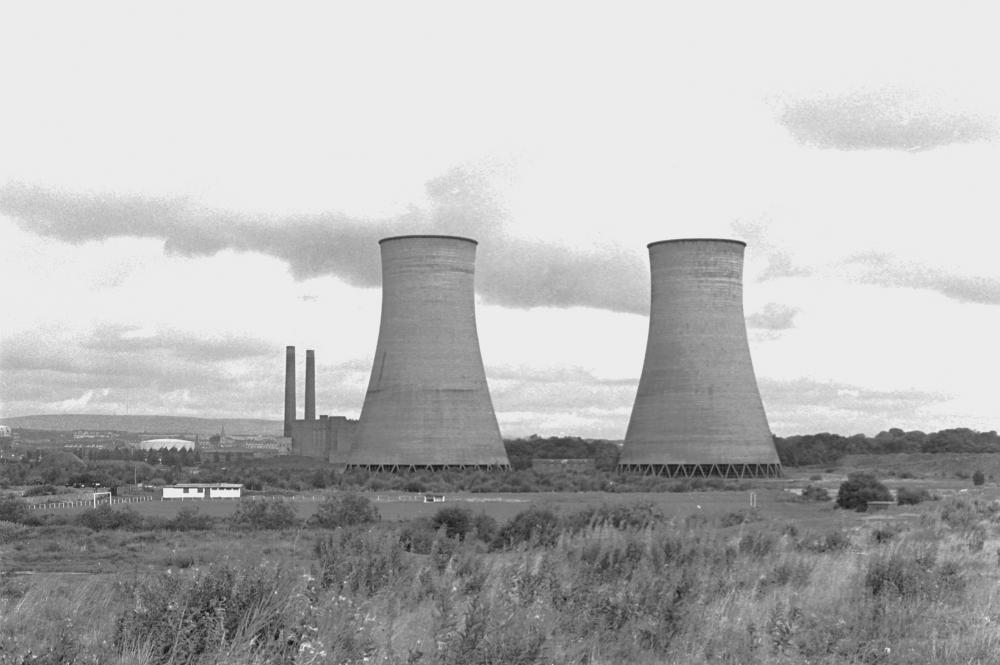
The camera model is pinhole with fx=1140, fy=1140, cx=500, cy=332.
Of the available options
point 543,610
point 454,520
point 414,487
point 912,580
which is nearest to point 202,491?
point 414,487

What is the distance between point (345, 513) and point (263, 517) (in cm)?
178

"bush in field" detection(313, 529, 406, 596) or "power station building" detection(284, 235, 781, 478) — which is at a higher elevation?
"power station building" detection(284, 235, 781, 478)

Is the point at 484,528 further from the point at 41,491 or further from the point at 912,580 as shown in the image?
the point at 41,491

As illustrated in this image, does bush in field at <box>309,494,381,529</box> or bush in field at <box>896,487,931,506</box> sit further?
bush in field at <box>896,487,931,506</box>

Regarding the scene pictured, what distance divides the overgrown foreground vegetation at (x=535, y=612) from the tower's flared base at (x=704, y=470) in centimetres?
3221

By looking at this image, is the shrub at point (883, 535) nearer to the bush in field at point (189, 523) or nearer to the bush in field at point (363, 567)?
the bush in field at point (363, 567)

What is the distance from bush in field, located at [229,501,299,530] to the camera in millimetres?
23688

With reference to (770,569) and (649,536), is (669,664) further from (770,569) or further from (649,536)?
(649,536)

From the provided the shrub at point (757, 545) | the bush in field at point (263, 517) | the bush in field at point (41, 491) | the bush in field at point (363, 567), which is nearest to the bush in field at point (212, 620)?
the bush in field at point (363, 567)

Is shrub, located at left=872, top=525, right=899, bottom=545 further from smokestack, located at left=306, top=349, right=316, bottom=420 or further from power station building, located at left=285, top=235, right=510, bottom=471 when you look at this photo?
smokestack, located at left=306, top=349, right=316, bottom=420

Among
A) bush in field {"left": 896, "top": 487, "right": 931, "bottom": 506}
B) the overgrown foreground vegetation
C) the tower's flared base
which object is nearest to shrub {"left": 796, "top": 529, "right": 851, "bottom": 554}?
the overgrown foreground vegetation

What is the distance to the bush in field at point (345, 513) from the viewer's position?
23.7m

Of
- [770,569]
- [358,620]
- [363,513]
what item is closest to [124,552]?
[363,513]

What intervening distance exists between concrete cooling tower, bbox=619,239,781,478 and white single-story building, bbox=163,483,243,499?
47.2 feet
